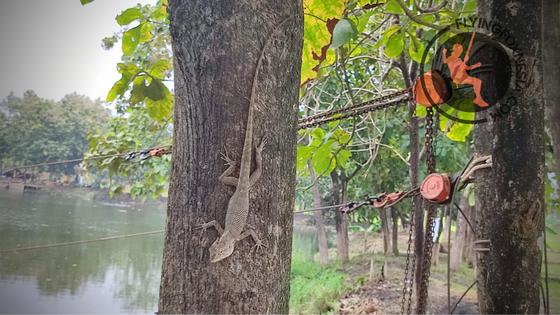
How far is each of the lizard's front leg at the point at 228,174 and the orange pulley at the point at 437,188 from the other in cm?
76

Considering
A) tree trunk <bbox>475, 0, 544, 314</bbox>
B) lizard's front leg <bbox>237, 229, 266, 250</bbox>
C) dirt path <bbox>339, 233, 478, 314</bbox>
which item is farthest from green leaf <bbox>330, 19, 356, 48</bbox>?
dirt path <bbox>339, 233, 478, 314</bbox>

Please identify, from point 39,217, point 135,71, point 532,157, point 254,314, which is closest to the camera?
point 254,314

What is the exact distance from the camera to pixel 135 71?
6.46 ft

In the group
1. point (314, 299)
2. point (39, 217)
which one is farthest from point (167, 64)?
point (39, 217)

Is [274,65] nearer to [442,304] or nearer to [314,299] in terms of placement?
[442,304]

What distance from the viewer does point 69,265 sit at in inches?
431

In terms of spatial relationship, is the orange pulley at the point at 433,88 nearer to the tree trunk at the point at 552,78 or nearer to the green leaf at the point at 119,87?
the tree trunk at the point at 552,78

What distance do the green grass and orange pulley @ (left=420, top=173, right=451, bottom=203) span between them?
5472mm

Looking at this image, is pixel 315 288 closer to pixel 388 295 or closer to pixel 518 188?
pixel 388 295

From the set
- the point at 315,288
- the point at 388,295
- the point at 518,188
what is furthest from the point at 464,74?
the point at 315,288

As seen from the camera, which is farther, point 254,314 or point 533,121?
point 533,121

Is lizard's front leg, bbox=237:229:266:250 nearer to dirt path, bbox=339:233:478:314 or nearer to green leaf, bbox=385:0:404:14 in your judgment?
green leaf, bbox=385:0:404:14

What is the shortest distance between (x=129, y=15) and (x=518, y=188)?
1.59m

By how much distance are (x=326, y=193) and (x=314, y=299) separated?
4.69 metres
